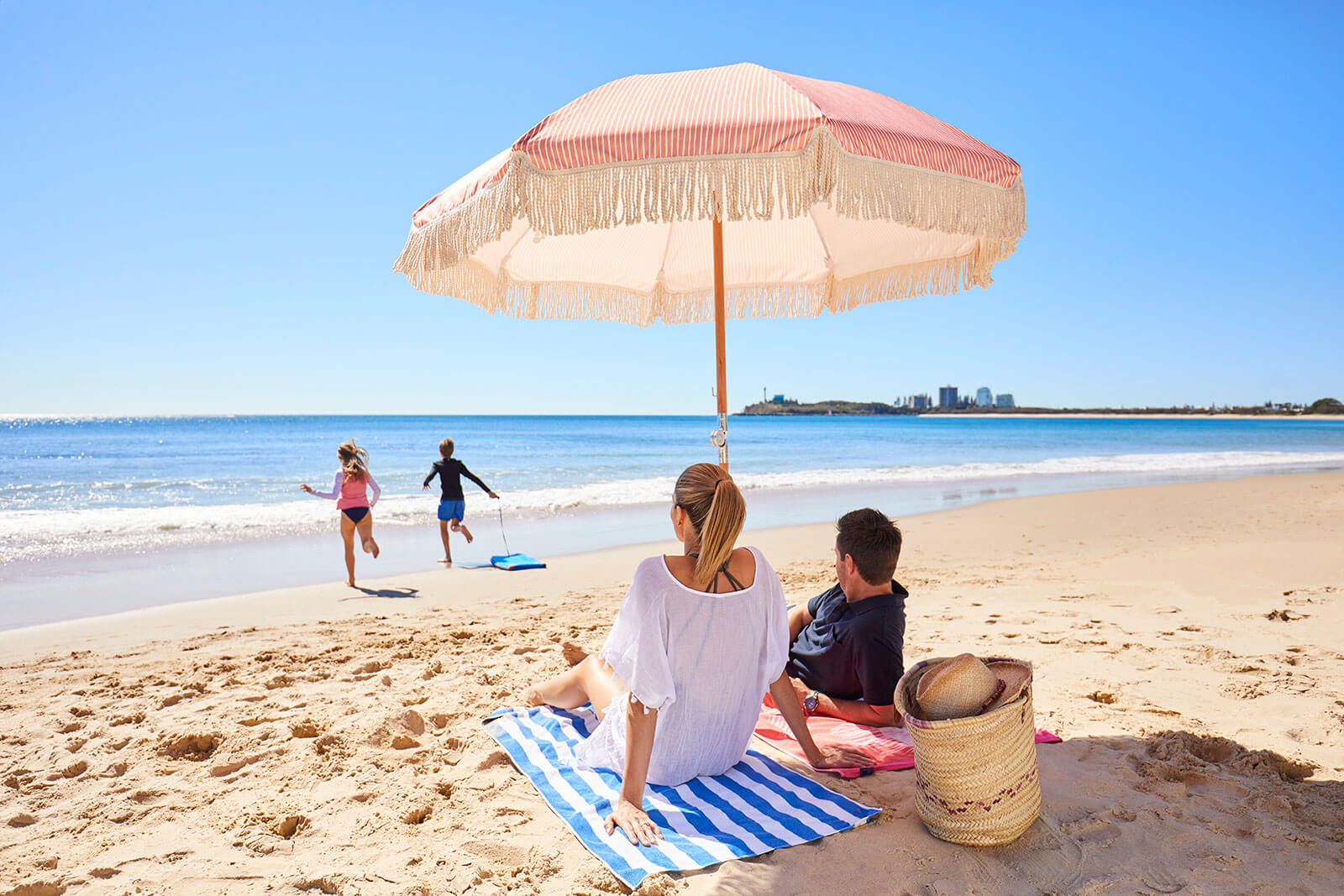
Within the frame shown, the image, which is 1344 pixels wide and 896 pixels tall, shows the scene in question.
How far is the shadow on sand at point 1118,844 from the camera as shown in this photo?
7.11 feet

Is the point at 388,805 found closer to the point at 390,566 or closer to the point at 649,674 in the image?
the point at 649,674

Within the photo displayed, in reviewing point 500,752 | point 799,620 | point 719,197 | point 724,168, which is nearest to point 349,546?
point 500,752

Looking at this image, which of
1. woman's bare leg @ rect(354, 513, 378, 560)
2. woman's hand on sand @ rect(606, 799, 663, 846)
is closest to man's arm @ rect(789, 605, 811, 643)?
woman's hand on sand @ rect(606, 799, 663, 846)

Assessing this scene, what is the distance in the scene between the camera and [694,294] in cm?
483

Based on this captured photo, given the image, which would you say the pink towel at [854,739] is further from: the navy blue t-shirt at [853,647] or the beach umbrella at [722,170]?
the beach umbrella at [722,170]

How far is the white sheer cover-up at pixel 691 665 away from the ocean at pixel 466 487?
6029 millimetres

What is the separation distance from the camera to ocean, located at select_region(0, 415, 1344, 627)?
8.93 meters

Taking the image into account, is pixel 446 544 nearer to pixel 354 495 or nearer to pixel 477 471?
pixel 354 495

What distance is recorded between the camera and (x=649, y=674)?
7.68ft

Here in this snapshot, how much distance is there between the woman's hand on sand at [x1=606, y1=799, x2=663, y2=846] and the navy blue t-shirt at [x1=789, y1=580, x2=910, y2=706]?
3.54ft

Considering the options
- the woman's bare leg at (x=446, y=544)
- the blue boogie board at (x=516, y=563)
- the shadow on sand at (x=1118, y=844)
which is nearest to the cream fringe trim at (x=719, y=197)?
the shadow on sand at (x=1118, y=844)

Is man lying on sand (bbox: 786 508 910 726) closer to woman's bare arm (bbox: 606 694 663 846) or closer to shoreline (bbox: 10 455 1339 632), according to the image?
woman's bare arm (bbox: 606 694 663 846)

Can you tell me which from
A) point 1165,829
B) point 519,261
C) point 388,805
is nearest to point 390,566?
point 519,261

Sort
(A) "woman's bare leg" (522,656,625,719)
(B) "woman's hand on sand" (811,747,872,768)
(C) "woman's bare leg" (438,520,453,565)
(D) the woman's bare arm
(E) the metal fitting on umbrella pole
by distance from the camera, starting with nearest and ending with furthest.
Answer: (D) the woman's bare arm → (B) "woman's hand on sand" (811,747,872,768) → (A) "woman's bare leg" (522,656,625,719) → (E) the metal fitting on umbrella pole → (C) "woman's bare leg" (438,520,453,565)
